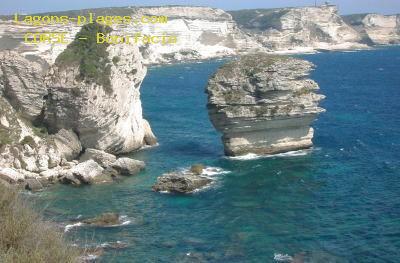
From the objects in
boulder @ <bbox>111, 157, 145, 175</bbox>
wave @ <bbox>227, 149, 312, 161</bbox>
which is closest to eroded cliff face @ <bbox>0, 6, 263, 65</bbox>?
wave @ <bbox>227, 149, 312, 161</bbox>

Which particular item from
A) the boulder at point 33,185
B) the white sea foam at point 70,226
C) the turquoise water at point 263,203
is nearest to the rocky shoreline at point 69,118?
the boulder at point 33,185

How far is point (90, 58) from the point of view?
55938 mm

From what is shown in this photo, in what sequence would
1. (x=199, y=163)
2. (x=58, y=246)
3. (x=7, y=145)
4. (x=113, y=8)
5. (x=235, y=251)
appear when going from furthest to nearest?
1. (x=113, y=8)
2. (x=199, y=163)
3. (x=7, y=145)
4. (x=235, y=251)
5. (x=58, y=246)

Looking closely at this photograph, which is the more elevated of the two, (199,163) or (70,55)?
(70,55)

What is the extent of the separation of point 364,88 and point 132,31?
78412mm

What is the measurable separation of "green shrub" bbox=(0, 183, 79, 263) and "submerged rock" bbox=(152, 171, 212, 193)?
78.1 ft

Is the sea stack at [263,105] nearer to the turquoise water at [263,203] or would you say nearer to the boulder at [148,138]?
the turquoise water at [263,203]

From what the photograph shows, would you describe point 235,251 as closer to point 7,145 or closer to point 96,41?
point 7,145

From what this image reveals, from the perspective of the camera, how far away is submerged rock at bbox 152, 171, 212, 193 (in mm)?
43500

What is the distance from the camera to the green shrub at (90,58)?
177ft

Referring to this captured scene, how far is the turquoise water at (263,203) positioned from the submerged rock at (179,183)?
0.90m

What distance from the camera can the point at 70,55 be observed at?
56656mm

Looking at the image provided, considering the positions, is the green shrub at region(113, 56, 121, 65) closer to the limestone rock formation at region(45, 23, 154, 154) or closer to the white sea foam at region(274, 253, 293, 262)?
the limestone rock formation at region(45, 23, 154, 154)

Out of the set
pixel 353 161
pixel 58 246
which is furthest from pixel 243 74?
pixel 58 246
